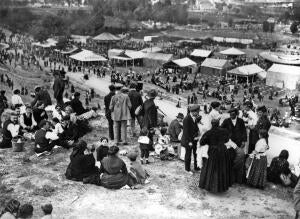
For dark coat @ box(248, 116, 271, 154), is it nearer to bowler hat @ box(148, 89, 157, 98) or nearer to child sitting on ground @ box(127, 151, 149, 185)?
bowler hat @ box(148, 89, 157, 98)

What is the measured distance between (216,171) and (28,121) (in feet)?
15.6

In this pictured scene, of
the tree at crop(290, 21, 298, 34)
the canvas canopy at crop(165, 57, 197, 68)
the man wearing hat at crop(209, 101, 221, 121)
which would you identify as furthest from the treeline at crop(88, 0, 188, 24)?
the man wearing hat at crop(209, 101, 221, 121)

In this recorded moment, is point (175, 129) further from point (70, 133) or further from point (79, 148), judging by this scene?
point (79, 148)

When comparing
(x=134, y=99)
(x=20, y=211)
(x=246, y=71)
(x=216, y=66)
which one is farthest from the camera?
(x=216, y=66)

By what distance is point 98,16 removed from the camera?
2606 inches

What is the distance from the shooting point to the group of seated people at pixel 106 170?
6.17 metres

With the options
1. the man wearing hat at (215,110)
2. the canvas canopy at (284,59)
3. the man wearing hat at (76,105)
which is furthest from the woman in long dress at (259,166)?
the canvas canopy at (284,59)

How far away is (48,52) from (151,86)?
2117cm

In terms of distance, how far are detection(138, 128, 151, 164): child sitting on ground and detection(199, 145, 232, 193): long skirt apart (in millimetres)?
1558

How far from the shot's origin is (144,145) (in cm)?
732

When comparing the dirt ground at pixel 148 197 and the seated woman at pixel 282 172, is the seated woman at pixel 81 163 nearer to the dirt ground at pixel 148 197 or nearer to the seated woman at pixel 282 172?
the dirt ground at pixel 148 197

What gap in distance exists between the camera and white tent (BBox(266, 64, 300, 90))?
30250 mm

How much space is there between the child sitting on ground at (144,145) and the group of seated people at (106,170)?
2.46 feet

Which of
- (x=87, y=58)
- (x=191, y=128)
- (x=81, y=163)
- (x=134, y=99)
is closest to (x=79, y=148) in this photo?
(x=81, y=163)
